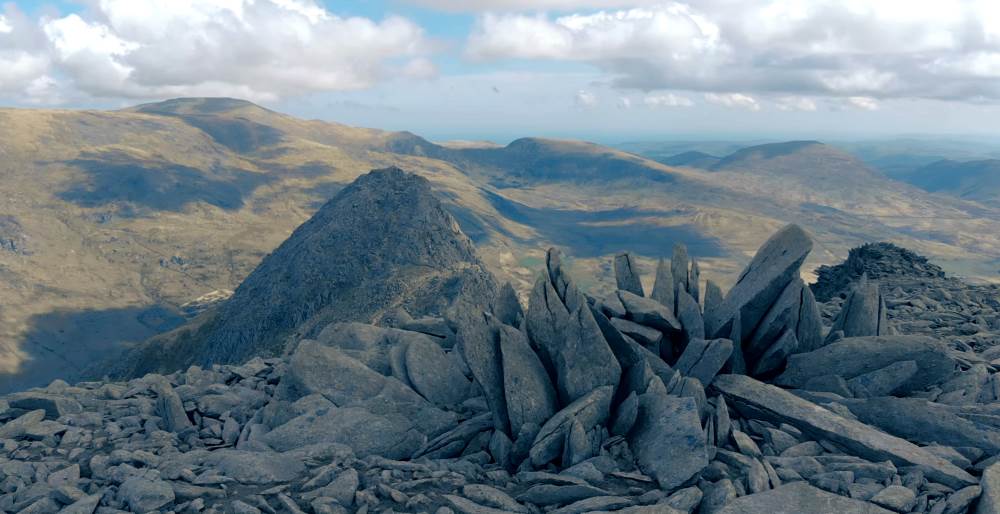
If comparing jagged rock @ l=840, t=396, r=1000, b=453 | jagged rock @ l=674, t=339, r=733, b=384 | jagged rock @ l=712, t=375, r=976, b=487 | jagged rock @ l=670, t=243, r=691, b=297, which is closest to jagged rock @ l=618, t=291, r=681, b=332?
jagged rock @ l=674, t=339, r=733, b=384

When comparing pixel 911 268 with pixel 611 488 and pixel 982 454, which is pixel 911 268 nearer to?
pixel 982 454

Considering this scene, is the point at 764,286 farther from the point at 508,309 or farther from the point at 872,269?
the point at 872,269

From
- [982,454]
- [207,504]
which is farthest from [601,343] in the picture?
[207,504]

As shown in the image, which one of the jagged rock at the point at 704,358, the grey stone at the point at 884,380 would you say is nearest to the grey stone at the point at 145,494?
the jagged rock at the point at 704,358

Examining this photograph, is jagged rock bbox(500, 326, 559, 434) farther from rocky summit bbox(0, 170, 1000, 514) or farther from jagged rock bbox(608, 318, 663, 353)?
jagged rock bbox(608, 318, 663, 353)

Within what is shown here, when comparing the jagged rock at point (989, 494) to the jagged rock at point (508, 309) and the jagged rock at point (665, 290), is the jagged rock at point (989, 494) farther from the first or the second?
the jagged rock at point (508, 309)
